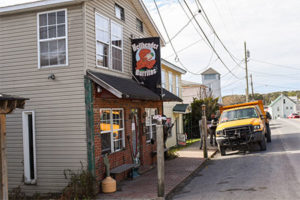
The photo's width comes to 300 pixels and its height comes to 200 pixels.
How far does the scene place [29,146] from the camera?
31.8 ft

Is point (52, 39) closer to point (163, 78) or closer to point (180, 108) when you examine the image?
point (163, 78)

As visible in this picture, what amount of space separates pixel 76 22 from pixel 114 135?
13.0ft

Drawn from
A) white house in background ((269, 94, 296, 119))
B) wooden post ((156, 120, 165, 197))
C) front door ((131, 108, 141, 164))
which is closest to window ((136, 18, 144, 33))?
front door ((131, 108, 141, 164))

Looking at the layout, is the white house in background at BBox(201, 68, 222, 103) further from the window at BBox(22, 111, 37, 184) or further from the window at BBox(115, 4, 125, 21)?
the window at BBox(22, 111, 37, 184)

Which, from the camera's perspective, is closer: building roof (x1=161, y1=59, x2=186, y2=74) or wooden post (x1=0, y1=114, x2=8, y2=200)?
wooden post (x1=0, y1=114, x2=8, y2=200)

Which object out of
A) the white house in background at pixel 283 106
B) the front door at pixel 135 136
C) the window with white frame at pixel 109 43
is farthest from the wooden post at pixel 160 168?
the white house in background at pixel 283 106

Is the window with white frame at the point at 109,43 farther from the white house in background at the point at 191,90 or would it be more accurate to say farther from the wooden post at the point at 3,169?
the white house in background at the point at 191,90

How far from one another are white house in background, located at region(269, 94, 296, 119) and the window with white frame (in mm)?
106367

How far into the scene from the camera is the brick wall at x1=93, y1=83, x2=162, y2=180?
9227 millimetres

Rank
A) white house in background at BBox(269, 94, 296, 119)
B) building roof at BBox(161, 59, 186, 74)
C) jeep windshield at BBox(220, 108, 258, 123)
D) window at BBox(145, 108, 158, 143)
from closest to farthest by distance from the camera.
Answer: window at BBox(145, 108, 158, 143)
jeep windshield at BBox(220, 108, 258, 123)
building roof at BBox(161, 59, 186, 74)
white house in background at BBox(269, 94, 296, 119)

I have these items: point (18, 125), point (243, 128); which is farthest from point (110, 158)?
point (243, 128)

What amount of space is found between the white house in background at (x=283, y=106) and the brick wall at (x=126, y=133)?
336 feet

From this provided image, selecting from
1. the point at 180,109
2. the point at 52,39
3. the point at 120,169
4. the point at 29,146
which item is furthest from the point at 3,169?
the point at 180,109

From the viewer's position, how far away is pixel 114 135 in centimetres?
1056
